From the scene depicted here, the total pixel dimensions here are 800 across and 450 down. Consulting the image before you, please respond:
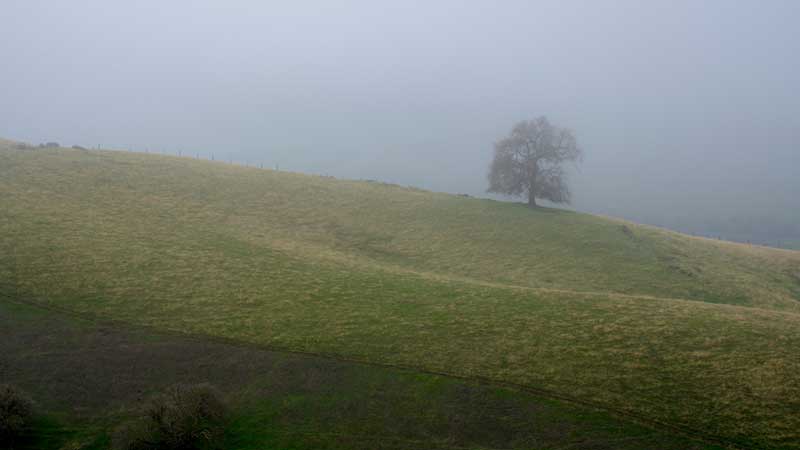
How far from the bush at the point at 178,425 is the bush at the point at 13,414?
2676mm

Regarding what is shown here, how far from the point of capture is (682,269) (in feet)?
118

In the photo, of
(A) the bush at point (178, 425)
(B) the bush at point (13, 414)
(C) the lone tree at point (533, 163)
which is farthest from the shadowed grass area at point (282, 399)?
(C) the lone tree at point (533, 163)

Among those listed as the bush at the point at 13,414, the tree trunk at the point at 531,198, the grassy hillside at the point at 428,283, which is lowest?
the bush at the point at 13,414

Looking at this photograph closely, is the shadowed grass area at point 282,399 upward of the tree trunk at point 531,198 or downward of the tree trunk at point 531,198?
downward

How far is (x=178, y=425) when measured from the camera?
479 inches

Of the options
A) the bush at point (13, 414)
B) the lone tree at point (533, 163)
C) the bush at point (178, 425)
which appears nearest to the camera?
the bush at point (178, 425)

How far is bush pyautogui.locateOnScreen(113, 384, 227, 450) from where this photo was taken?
39.2ft

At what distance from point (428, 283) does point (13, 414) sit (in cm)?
1947

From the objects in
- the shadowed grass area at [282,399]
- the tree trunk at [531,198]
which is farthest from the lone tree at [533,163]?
the shadowed grass area at [282,399]

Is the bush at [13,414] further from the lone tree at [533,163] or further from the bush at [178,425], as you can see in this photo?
the lone tree at [533,163]

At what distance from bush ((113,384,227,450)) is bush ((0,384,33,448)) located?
8.78 feet

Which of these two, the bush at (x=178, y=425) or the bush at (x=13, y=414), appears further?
the bush at (x=13, y=414)

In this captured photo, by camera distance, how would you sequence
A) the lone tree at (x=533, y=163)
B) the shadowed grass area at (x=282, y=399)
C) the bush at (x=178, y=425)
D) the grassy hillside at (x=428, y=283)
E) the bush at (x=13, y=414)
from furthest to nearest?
the lone tree at (x=533, y=163)
the grassy hillside at (x=428, y=283)
the shadowed grass area at (x=282, y=399)
the bush at (x=13, y=414)
the bush at (x=178, y=425)

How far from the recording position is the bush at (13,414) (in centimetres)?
1219
